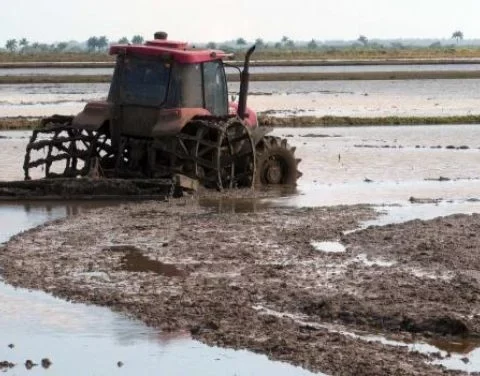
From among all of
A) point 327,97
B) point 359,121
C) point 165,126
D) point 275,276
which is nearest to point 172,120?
point 165,126

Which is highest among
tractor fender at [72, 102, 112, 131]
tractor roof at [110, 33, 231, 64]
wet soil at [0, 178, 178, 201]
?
tractor roof at [110, 33, 231, 64]

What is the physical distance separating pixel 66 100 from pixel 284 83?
2128cm

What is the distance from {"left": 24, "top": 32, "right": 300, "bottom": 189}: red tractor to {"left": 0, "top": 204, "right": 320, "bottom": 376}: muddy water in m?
7.84

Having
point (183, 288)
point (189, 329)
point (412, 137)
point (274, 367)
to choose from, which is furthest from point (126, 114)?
point (412, 137)

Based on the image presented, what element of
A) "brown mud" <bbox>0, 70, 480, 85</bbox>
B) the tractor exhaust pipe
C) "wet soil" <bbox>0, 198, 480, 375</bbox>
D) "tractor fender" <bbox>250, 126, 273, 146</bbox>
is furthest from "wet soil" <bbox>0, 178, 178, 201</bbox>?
"brown mud" <bbox>0, 70, 480, 85</bbox>

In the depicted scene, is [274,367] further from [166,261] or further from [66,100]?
[66,100]

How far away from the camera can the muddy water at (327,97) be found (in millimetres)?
42500

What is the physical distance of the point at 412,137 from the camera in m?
31.0

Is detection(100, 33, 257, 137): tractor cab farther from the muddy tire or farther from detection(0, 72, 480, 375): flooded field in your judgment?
detection(0, 72, 480, 375): flooded field

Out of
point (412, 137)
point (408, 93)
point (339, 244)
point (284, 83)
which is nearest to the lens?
point (339, 244)

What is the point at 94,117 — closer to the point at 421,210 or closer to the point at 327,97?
the point at 421,210

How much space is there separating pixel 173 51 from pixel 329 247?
21.7 ft

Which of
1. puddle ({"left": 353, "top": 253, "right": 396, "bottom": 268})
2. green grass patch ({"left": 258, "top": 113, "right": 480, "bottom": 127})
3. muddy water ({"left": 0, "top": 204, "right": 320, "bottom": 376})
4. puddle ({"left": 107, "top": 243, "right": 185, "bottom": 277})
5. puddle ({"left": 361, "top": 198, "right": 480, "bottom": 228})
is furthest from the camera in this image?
green grass patch ({"left": 258, "top": 113, "right": 480, "bottom": 127})

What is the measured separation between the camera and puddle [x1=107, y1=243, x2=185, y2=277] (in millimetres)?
12289
